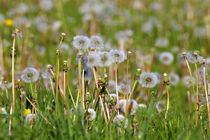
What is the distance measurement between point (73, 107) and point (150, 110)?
39 cm

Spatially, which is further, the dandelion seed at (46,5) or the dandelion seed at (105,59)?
the dandelion seed at (46,5)

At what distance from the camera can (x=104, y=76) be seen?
142 cm

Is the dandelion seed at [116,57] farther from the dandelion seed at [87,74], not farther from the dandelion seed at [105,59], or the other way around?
the dandelion seed at [87,74]

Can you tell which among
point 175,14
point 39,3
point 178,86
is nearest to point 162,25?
point 175,14

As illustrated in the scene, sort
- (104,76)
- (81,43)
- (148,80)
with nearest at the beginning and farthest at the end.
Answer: (104,76) → (81,43) → (148,80)

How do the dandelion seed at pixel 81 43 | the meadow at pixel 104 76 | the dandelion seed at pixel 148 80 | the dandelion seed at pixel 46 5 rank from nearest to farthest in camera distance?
1. the meadow at pixel 104 76
2. the dandelion seed at pixel 81 43
3. the dandelion seed at pixel 148 80
4. the dandelion seed at pixel 46 5

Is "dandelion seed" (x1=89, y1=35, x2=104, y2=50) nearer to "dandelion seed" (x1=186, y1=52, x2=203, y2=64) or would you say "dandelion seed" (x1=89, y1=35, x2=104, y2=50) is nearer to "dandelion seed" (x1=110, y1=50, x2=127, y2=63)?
"dandelion seed" (x1=110, y1=50, x2=127, y2=63)

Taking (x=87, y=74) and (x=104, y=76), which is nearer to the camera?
(x=104, y=76)

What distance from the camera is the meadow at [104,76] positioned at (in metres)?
1.41

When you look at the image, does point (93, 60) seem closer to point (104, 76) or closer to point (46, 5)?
point (104, 76)

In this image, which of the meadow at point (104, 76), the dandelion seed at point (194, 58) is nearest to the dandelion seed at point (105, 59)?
the meadow at point (104, 76)

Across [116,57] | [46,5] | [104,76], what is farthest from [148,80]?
[46,5]

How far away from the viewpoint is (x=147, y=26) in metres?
5.09

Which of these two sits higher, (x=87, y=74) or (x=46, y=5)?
(x=46, y=5)
